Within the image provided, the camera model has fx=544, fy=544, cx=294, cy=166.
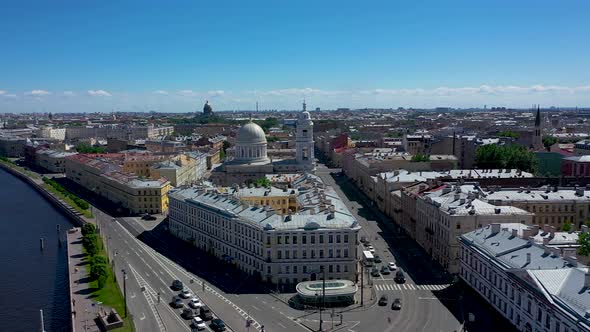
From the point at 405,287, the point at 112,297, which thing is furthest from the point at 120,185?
the point at 405,287

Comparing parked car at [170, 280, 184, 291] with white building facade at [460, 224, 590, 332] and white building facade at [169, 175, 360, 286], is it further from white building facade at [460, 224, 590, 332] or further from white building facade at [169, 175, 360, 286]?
white building facade at [460, 224, 590, 332]

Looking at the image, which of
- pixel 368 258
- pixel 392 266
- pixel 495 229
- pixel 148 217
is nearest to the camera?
pixel 495 229

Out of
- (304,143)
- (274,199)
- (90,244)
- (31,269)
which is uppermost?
(304,143)

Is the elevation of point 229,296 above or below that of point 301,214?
below

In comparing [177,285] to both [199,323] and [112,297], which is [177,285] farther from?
[199,323]

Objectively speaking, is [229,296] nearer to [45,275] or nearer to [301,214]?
[301,214]

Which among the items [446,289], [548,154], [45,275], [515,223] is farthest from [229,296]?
[548,154]

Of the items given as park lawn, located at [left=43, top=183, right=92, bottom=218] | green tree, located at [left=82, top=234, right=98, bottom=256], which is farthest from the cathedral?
green tree, located at [left=82, top=234, right=98, bottom=256]
